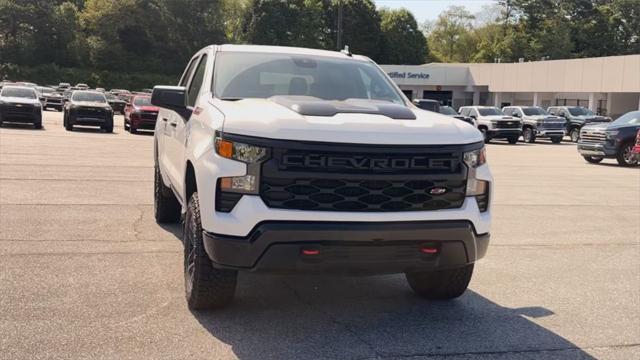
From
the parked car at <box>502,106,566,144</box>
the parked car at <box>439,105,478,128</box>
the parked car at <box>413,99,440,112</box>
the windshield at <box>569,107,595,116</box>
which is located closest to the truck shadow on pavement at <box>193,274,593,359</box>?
the parked car at <box>439,105,478,128</box>

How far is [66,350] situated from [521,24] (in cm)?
10990

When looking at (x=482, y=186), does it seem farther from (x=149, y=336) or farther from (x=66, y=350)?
(x=66, y=350)

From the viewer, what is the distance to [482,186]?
15.4 ft

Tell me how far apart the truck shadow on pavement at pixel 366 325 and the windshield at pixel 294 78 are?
1654 millimetres

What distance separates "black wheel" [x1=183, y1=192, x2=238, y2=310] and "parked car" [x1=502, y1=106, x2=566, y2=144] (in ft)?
103

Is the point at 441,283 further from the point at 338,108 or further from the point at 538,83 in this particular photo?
the point at 538,83

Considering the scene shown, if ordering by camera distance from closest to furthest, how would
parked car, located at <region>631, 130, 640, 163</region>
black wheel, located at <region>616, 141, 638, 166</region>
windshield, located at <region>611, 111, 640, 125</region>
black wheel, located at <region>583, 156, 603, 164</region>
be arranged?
parked car, located at <region>631, 130, 640, 163</region> → black wheel, located at <region>616, 141, 638, 166</region> → windshield, located at <region>611, 111, 640, 125</region> → black wheel, located at <region>583, 156, 603, 164</region>

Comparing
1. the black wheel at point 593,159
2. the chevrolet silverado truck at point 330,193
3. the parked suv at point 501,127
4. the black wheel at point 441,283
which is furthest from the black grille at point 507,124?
the chevrolet silverado truck at point 330,193

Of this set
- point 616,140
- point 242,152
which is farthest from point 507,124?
point 242,152

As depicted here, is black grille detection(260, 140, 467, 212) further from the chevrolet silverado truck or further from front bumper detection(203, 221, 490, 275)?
front bumper detection(203, 221, 490, 275)

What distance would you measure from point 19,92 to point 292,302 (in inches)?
988

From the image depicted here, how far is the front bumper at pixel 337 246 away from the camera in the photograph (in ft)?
13.6

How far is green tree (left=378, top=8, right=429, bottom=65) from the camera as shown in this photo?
355 feet

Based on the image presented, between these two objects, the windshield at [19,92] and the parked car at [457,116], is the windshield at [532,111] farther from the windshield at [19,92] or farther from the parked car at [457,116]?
the windshield at [19,92]
